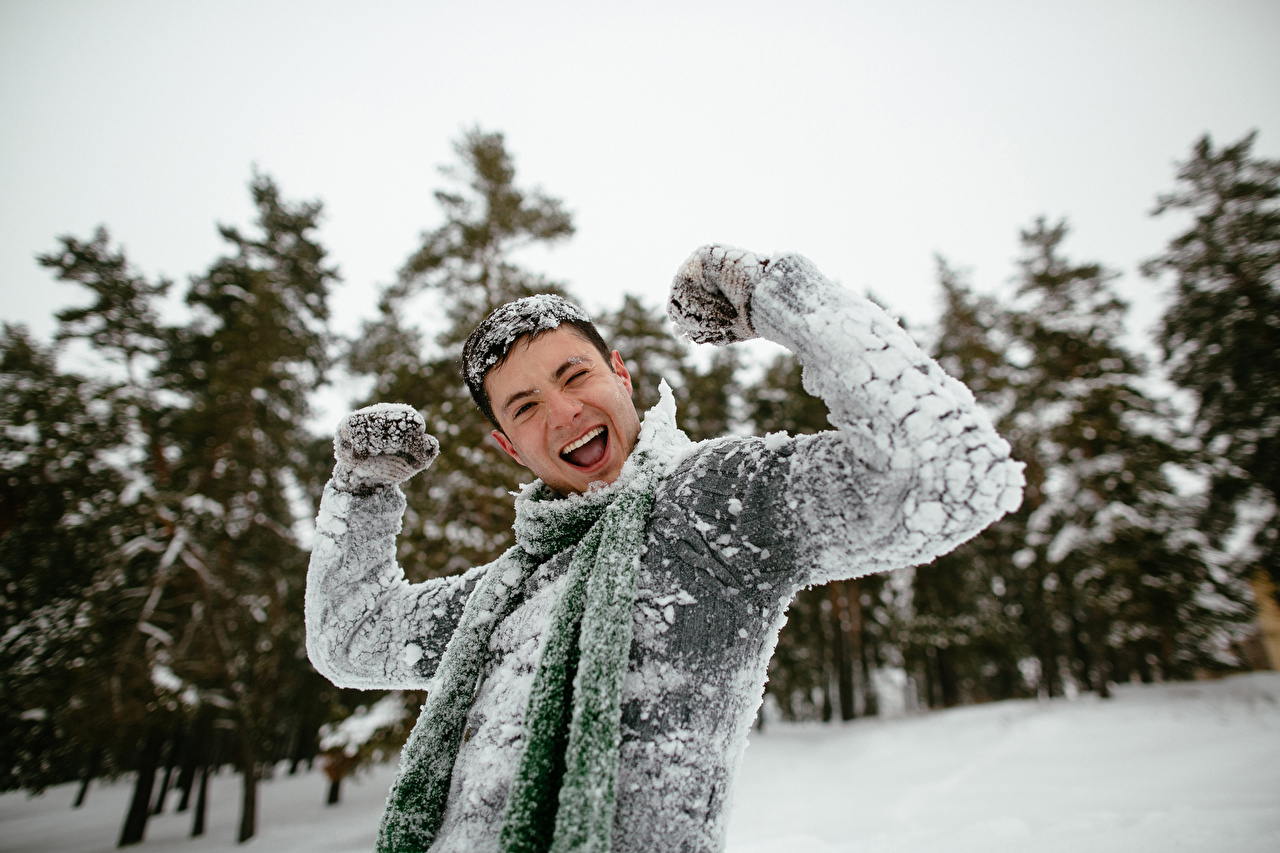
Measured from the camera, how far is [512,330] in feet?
5.24

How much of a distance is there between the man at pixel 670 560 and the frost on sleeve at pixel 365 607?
35cm

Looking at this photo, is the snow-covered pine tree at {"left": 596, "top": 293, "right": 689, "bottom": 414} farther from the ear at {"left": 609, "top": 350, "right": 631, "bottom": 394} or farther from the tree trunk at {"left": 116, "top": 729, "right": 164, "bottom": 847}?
the tree trunk at {"left": 116, "top": 729, "right": 164, "bottom": 847}

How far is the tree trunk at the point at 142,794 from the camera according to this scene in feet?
44.1

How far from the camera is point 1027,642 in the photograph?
2044 cm

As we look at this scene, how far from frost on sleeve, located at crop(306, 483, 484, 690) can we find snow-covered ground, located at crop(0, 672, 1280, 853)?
5706 millimetres

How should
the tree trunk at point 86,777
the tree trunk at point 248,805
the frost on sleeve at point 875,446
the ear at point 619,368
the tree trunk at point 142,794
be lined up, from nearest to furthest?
the frost on sleeve at point 875,446
the ear at point 619,368
the tree trunk at point 248,805
the tree trunk at point 142,794
the tree trunk at point 86,777

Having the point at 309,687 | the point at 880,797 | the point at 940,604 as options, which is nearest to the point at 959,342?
the point at 940,604

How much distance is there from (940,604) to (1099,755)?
8.83 meters

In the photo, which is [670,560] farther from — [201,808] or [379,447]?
[201,808]

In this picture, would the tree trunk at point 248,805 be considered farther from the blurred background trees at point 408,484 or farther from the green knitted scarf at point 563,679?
the green knitted scarf at point 563,679

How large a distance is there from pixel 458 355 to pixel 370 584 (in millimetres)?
8353

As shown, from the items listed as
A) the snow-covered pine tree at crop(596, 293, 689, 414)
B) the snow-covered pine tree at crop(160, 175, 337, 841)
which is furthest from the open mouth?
the snow-covered pine tree at crop(160, 175, 337, 841)

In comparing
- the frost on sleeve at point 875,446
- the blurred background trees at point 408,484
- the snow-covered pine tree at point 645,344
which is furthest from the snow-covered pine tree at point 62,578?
the frost on sleeve at point 875,446

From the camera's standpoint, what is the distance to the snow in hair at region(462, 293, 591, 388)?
1598 millimetres
